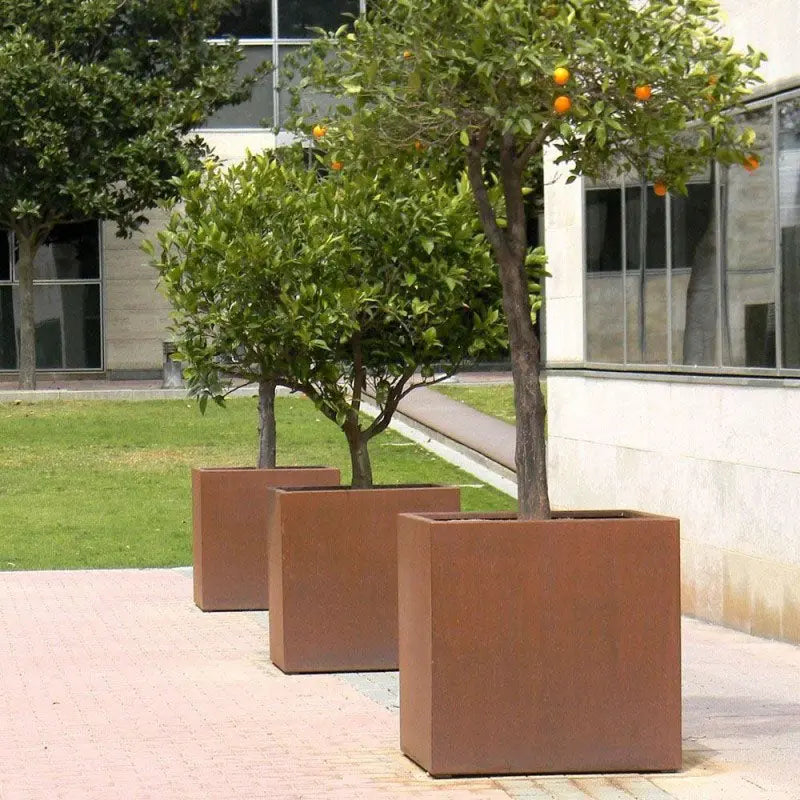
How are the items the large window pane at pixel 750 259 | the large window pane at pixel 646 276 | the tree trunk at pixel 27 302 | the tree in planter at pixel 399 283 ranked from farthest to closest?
the tree trunk at pixel 27 302
the large window pane at pixel 646 276
the large window pane at pixel 750 259
the tree in planter at pixel 399 283

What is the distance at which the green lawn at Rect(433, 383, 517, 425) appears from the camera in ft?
88.2

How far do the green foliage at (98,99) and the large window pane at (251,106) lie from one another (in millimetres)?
3260

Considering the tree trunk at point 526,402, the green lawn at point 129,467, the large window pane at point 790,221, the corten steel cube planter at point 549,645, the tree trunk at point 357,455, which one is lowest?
the green lawn at point 129,467

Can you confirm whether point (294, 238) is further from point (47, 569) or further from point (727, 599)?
point (47, 569)

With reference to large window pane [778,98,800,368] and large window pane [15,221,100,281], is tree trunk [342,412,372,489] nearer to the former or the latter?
large window pane [778,98,800,368]

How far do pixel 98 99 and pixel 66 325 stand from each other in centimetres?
817

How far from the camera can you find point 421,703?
7023mm

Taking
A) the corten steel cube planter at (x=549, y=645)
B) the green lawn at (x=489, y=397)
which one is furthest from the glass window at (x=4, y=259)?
the corten steel cube planter at (x=549, y=645)

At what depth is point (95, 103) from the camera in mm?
31859

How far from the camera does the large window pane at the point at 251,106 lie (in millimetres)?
36969

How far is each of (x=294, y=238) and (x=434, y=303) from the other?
85cm

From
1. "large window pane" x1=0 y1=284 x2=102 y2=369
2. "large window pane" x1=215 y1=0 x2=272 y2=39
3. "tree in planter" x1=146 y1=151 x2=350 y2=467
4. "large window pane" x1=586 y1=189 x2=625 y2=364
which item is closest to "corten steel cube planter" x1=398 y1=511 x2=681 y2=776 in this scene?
"tree in planter" x1=146 y1=151 x2=350 y2=467

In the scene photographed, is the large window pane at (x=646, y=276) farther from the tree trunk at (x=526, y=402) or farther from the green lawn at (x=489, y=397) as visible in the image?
the green lawn at (x=489, y=397)

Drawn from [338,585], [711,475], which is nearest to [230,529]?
[338,585]
